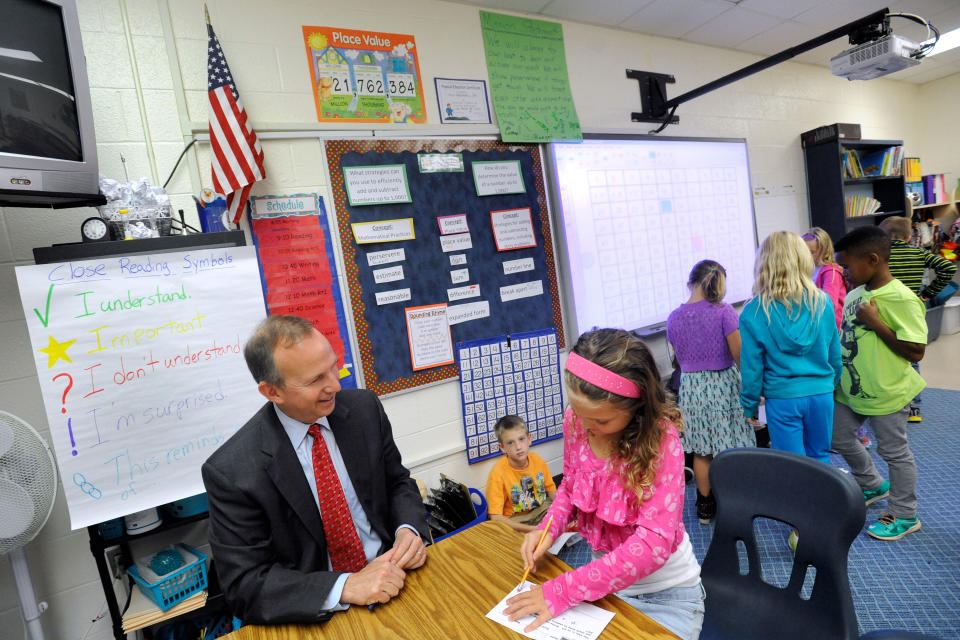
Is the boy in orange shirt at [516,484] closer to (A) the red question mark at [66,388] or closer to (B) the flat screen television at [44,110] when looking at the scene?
(A) the red question mark at [66,388]

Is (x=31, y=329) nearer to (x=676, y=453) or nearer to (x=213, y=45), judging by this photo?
(x=213, y=45)

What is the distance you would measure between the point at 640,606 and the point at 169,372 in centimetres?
167

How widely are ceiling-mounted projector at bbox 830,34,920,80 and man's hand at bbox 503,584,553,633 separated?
3028mm

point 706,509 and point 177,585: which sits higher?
point 177,585

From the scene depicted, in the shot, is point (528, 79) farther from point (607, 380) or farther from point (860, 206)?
point (860, 206)

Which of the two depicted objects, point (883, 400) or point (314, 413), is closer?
point (314, 413)

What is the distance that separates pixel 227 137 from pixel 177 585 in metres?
1.74

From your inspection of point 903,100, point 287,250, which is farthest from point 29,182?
point 903,100

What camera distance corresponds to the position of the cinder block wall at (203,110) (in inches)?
71.1

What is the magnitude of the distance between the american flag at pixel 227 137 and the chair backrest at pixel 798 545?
6.76ft

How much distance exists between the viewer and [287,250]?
220cm

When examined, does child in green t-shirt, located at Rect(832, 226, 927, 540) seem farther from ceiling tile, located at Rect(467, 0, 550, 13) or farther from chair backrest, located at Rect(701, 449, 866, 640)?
ceiling tile, located at Rect(467, 0, 550, 13)

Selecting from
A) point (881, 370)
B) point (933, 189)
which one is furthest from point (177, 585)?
point (933, 189)

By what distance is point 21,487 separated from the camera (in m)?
1.46
